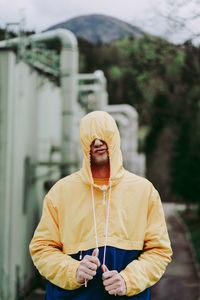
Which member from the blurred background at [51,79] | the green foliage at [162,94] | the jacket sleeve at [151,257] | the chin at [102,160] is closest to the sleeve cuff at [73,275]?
the jacket sleeve at [151,257]

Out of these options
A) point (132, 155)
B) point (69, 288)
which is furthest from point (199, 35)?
point (132, 155)

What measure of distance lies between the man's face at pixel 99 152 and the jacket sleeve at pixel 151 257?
0.33 m

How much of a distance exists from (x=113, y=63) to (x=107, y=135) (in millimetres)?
23495

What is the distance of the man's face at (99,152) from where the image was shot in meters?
2.11

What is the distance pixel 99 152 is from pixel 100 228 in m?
0.42

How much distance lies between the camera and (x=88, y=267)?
71.9 inches

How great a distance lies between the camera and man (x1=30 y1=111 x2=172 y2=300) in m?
1.98

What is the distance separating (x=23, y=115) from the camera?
6.62 meters

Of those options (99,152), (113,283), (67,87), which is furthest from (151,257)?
(67,87)

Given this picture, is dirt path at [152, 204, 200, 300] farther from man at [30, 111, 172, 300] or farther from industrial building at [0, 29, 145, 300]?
man at [30, 111, 172, 300]

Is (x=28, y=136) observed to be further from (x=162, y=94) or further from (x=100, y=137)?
(x=162, y=94)

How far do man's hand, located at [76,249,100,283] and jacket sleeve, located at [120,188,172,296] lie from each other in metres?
0.16

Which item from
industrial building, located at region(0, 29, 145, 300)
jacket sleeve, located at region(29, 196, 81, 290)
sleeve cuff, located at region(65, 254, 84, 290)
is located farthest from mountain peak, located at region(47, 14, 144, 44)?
sleeve cuff, located at region(65, 254, 84, 290)

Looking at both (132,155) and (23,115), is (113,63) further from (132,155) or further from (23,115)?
(23,115)
